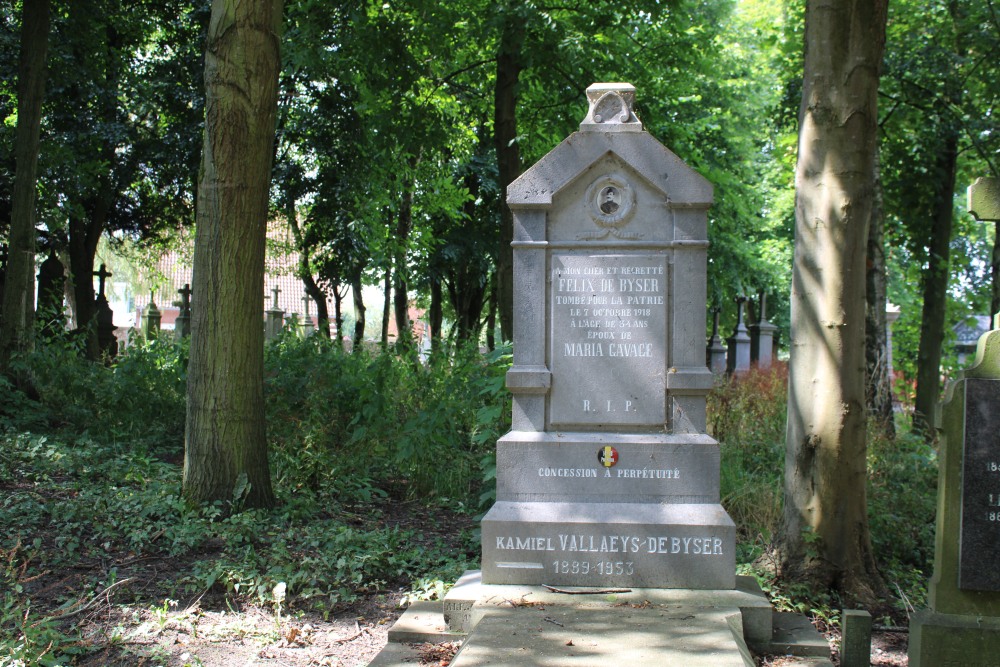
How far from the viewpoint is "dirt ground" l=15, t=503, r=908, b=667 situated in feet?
16.0

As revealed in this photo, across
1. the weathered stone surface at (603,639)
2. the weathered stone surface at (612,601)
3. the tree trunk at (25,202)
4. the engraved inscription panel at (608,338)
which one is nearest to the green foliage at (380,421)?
the engraved inscription panel at (608,338)

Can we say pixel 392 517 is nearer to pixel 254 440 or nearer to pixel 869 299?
pixel 254 440

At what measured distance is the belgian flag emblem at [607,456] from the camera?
5543 mm

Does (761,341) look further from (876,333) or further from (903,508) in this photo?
(903,508)

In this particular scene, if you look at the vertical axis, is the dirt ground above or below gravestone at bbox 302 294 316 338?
below

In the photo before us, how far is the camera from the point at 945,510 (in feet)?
16.6

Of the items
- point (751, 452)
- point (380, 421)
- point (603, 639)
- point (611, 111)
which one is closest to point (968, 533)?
point (603, 639)

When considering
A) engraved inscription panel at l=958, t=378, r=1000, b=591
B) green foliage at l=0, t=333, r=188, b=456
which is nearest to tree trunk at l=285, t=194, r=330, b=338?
green foliage at l=0, t=333, r=188, b=456

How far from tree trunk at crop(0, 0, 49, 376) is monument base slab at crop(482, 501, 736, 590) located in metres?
8.12

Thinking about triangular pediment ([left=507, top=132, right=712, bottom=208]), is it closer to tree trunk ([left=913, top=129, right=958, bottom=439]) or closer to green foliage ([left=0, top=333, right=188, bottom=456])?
green foliage ([left=0, top=333, right=188, bottom=456])

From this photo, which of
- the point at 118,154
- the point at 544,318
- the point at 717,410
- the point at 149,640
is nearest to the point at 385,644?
the point at 149,640

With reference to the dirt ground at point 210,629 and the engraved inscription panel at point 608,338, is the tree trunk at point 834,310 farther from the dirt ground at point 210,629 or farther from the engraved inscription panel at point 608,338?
the engraved inscription panel at point 608,338

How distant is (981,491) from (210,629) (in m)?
4.54

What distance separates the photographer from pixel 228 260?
7203 mm
